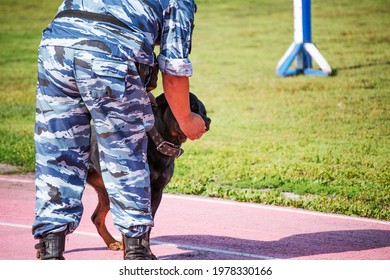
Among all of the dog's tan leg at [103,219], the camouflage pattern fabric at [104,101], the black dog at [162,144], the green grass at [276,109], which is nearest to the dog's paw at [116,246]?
the dog's tan leg at [103,219]

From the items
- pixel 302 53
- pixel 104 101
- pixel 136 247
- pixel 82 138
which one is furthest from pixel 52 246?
pixel 302 53

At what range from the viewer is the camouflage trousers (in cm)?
513

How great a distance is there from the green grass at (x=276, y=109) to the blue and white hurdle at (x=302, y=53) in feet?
0.97

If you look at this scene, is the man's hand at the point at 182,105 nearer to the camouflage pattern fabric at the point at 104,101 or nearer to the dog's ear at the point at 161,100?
the camouflage pattern fabric at the point at 104,101

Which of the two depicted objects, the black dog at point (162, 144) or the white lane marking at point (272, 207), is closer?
the black dog at point (162, 144)

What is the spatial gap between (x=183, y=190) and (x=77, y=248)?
237cm

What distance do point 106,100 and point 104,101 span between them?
0.04 feet

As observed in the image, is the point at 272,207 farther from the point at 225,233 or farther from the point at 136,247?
the point at 136,247

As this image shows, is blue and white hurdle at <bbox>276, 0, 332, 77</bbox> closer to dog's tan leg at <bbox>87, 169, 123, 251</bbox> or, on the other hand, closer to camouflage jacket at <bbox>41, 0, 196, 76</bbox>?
dog's tan leg at <bbox>87, 169, 123, 251</bbox>

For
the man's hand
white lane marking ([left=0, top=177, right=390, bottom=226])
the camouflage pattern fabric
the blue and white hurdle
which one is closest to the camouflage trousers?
the camouflage pattern fabric

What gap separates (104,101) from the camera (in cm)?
514

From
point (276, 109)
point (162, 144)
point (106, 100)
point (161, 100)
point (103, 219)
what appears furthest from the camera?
point (276, 109)

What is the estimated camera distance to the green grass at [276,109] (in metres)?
9.23
